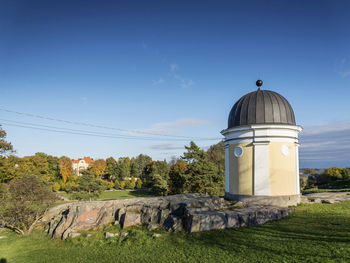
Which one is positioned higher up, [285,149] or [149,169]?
[285,149]

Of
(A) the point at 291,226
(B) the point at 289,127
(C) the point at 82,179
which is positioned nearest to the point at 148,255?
(A) the point at 291,226

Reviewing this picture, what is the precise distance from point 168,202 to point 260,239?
6910mm

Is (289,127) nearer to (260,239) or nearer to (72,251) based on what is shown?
(260,239)

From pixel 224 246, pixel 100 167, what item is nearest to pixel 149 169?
pixel 100 167

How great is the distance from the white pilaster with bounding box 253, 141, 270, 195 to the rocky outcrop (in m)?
2.12

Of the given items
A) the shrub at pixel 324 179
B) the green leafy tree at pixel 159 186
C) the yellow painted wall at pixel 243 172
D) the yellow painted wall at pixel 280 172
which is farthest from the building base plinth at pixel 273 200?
the shrub at pixel 324 179

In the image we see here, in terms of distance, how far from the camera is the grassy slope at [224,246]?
8.07 metres

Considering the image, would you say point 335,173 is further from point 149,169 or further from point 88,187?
point 149,169

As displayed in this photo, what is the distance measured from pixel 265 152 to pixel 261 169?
3.89 ft

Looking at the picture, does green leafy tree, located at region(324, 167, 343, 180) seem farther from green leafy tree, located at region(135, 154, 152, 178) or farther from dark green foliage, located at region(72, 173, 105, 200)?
green leafy tree, located at region(135, 154, 152, 178)

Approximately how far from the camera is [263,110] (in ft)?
52.9

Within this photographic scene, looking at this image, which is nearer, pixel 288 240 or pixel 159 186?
pixel 288 240

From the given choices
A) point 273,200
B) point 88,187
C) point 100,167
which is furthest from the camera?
point 100,167

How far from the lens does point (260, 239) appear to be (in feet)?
31.0
